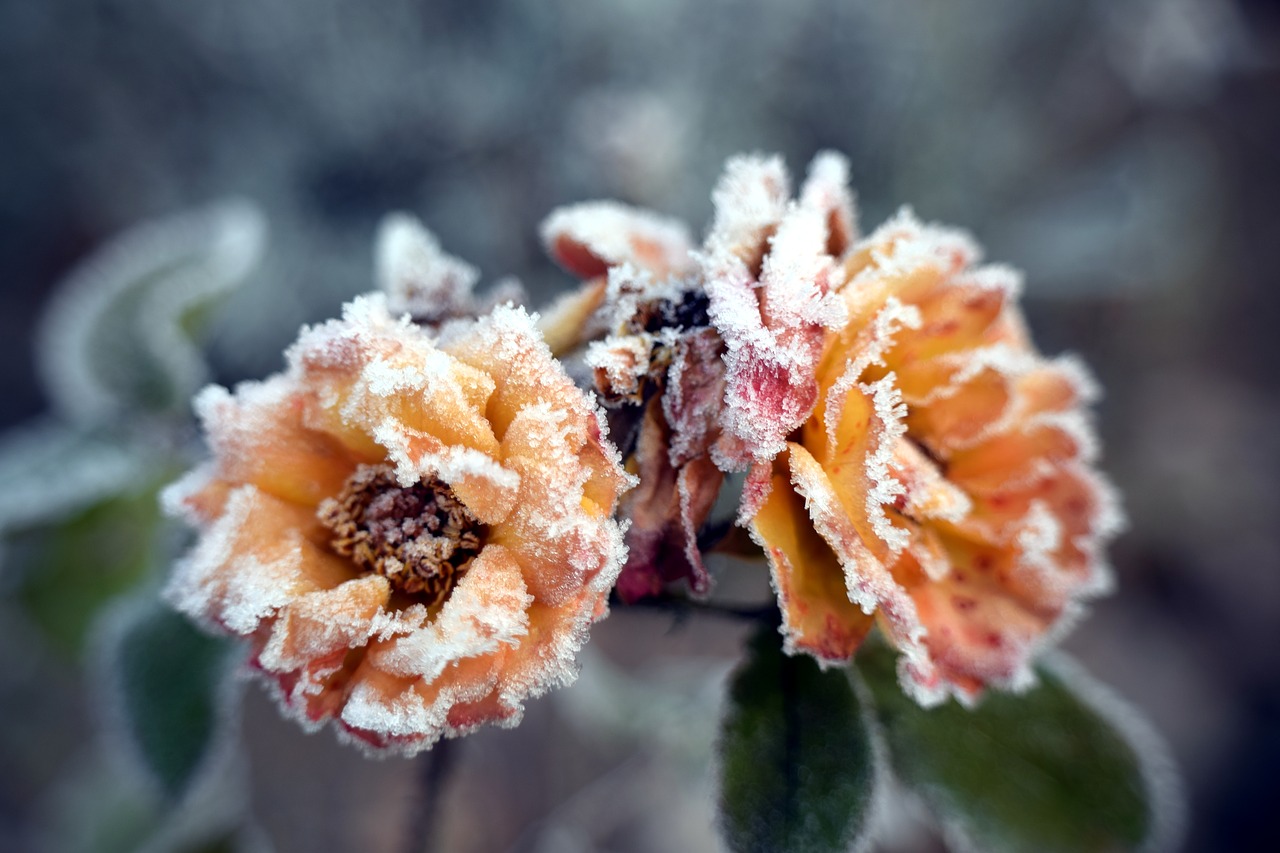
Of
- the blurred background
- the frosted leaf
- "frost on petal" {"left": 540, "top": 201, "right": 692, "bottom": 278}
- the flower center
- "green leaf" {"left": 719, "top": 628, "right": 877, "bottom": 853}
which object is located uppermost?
the blurred background

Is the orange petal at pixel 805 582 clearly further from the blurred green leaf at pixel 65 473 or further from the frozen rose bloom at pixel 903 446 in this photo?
the blurred green leaf at pixel 65 473

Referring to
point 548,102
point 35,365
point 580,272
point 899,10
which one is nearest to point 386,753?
point 580,272

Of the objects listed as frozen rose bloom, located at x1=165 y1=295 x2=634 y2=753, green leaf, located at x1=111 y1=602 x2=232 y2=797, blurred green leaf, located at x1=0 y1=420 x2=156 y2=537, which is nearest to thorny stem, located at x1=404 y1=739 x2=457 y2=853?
green leaf, located at x1=111 y1=602 x2=232 y2=797

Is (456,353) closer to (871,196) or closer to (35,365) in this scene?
(871,196)

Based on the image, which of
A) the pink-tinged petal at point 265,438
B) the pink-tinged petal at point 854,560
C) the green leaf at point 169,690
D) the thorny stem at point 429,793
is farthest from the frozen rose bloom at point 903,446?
the green leaf at point 169,690

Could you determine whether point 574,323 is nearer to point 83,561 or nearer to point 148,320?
point 148,320

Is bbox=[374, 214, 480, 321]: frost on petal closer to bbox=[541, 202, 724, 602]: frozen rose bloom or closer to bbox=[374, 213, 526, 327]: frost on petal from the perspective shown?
bbox=[374, 213, 526, 327]: frost on petal

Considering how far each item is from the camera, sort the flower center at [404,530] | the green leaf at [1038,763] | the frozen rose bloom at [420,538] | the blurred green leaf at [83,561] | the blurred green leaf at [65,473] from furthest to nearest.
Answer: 1. the blurred green leaf at [83,561]
2. the blurred green leaf at [65,473]
3. the green leaf at [1038,763]
4. the flower center at [404,530]
5. the frozen rose bloom at [420,538]
